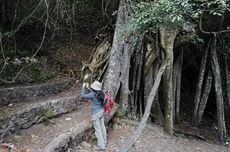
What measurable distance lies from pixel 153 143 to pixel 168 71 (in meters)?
2.04

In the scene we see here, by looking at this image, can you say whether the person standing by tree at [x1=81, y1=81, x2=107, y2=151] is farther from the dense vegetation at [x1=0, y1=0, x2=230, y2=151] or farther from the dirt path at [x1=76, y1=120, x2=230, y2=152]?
the dense vegetation at [x1=0, y1=0, x2=230, y2=151]

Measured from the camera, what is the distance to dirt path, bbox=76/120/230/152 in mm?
8523

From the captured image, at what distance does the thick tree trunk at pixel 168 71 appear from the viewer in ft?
33.0

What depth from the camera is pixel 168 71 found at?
1025cm

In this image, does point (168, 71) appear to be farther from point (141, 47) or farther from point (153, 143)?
point (153, 143)

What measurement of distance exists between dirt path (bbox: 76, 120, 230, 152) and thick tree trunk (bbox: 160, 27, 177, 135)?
28 cm

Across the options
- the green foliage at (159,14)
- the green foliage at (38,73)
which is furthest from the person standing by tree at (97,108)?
the green foliage at (38,73)

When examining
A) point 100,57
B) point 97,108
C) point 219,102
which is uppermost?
point 100,57

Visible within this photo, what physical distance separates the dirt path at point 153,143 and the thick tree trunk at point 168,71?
0.28 meters

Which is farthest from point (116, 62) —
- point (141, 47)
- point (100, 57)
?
point (100, 57)

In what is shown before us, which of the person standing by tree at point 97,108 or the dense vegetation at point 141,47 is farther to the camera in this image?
the dense vegetation at point 141,47

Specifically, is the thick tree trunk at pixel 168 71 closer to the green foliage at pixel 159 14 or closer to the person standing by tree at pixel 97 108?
the green foliage at pixel 159 14

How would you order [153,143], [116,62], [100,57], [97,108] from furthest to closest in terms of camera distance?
1. [100,57]
2. [116,62]
3. [153,143]
4. [97,108]

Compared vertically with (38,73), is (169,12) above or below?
above
